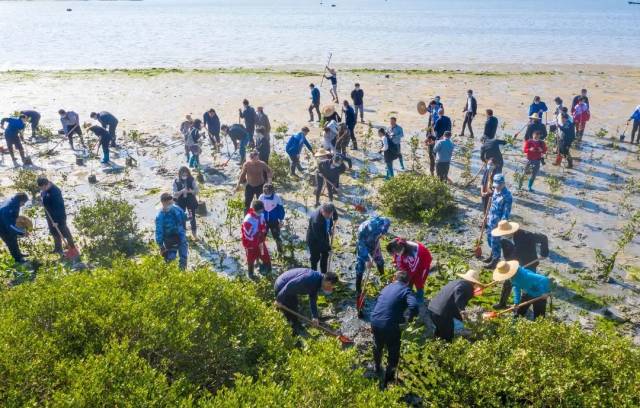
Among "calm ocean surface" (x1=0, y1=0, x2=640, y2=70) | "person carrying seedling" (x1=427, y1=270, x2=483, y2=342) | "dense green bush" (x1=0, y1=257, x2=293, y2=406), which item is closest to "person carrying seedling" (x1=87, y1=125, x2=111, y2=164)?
"dense green bush" (x1=0, y1=257, x2=293, y2=406)

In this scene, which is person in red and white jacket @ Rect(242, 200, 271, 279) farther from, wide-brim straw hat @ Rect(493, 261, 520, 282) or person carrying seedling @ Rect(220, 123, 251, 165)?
person carrying seedling @ Rect(220, 123, 251, 165)

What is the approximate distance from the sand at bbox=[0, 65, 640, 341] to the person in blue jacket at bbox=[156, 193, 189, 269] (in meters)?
1.47

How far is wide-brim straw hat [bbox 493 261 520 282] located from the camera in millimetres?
7723

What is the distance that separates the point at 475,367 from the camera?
5.81m

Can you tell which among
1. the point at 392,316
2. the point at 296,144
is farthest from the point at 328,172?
the point at 392,316

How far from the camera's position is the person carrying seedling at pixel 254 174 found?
Answer: 1172 cm

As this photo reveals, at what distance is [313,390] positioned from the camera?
5.05 m

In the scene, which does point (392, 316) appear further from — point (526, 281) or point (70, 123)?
point (70, 123)

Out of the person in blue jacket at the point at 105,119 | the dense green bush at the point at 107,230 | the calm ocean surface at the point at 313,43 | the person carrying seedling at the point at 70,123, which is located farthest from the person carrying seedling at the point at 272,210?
the calm ocean surface at the point at 313,43

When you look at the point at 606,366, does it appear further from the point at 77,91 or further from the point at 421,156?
the point at 77,91

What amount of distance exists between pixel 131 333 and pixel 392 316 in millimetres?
3238

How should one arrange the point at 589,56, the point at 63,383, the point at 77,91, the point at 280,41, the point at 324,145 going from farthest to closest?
the point at 280,41
the point at 589,56
the point at 77,91
the point at 324,145
the point at 63,383

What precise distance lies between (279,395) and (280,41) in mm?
57816

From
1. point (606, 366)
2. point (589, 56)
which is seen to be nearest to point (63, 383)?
point (606, 366)
